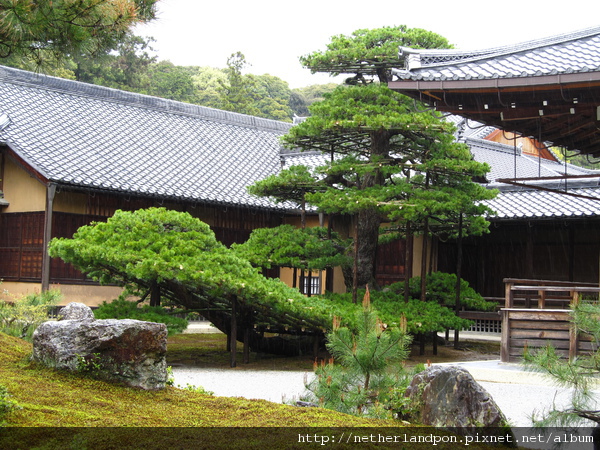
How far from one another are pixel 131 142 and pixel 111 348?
14.2 meters

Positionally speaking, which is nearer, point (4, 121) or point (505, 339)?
point (505, 339)

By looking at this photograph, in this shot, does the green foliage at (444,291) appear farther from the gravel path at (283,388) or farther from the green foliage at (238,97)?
the green foliage at (238,97)

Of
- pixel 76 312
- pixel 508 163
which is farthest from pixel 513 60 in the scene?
pixel 508 163

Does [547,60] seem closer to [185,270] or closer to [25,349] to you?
[185,270]

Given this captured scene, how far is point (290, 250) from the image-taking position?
11766 mm

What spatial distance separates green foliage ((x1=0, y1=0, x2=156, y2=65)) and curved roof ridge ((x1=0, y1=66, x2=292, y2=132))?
13.0 metres

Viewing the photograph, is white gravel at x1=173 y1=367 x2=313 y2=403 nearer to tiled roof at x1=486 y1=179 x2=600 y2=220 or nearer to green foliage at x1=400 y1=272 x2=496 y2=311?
green foliage at x1=400 y1=272 x2=496 y2=311

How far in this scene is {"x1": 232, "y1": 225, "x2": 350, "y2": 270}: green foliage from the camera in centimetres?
1170

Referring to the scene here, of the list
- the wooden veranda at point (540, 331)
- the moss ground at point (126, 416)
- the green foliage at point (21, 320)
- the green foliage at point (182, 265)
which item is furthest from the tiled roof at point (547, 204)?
the moss ground at point (126, 416)

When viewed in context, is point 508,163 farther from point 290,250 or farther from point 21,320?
point 21,320

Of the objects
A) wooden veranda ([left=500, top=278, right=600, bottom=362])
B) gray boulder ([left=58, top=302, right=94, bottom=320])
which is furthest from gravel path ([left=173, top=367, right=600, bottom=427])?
wooden veranda ([left=500, top=278, right=600, bottom=362])

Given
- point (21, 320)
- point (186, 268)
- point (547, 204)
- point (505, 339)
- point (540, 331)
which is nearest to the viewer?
point (21, 320)

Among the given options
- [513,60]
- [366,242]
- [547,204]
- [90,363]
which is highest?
[513,60]

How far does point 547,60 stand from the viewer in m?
8.47
